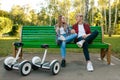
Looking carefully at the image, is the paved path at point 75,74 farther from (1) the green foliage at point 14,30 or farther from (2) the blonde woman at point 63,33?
(1) the green foliage at point 14,30

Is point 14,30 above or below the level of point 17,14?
below

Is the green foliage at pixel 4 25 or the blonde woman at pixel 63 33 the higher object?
the green foliage at pixel 4 25

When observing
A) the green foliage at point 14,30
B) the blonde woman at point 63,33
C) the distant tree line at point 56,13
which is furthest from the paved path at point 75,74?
the distant tree line at point 56,13

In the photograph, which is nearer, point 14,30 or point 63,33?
point 63,33

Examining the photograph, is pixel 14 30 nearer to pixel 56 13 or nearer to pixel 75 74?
pixel 56 13

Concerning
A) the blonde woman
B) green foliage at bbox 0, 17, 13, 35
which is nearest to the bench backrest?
the blonde woman

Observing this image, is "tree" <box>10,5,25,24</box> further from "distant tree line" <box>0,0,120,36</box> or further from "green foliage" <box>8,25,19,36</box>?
"green foliage" <box>8,25,19,36</box>

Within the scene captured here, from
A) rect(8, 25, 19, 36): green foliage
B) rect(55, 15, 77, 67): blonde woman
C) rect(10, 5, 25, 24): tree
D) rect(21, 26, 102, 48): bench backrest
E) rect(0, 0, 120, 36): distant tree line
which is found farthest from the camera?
rect(10, 5, 25, 24): tree

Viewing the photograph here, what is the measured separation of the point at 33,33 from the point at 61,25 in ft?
3.45

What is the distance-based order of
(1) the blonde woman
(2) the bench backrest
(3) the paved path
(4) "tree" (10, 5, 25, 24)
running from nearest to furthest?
1. (3) the paved path
2. (1) the blonde woman
3. (2) the bench backrest
4. (4) "tree" (10, 5, 25, 24)

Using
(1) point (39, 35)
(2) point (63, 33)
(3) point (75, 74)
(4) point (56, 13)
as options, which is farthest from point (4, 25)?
(4) point (56, 13)

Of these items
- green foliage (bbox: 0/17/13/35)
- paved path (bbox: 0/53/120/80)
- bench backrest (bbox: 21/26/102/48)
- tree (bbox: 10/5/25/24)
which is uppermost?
tree (bbox: 10/5/25/24)

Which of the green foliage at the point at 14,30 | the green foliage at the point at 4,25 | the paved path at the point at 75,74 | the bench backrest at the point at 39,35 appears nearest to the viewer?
the paved path at the point at 75,74

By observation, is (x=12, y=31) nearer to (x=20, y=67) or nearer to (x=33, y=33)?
(x=33, y=33)
